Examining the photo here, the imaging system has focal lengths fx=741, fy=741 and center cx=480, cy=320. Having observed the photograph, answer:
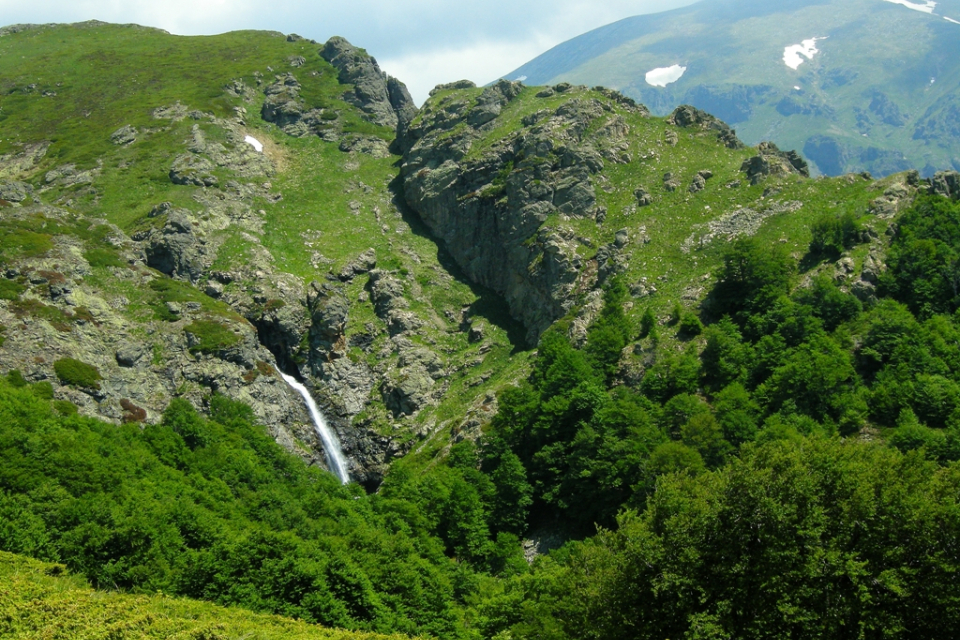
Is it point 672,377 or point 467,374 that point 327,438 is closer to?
point 467,374

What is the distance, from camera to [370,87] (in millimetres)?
174125

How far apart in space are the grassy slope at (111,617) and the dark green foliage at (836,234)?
2973 inches

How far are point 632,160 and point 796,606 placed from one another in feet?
320

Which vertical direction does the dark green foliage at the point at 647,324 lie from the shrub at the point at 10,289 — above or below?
below

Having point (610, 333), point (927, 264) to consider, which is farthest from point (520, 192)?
point (927, 264)

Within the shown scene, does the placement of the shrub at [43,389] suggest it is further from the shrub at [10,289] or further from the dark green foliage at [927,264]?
the dark green foliage at [927,264]

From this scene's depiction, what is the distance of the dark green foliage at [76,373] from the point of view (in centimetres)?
7925

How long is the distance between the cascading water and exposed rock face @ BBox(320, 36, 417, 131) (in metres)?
76.1

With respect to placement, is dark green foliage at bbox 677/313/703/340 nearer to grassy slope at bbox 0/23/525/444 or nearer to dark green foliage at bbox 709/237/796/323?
dark green foliage at bbox 709/237/796/323

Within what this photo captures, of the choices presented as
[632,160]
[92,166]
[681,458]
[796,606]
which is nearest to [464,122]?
[632,160]

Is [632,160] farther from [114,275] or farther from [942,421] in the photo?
[114,275]

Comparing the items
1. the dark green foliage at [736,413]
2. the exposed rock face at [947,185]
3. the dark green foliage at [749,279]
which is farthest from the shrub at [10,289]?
the exposed rock face at [947,185]

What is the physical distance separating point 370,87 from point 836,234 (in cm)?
11703

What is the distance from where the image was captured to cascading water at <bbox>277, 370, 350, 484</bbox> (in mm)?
96794
